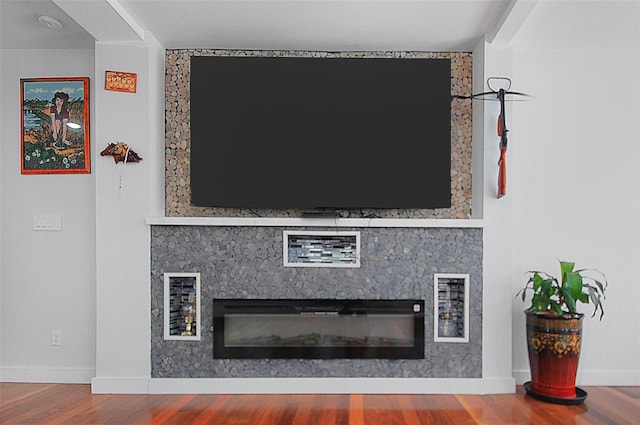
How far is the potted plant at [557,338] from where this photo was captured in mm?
3369

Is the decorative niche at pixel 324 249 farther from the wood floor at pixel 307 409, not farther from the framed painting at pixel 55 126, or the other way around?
the framed painting at pixel 55 126

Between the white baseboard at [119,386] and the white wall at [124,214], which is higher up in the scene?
the white wall at [124,214]

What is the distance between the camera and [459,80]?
155 inches

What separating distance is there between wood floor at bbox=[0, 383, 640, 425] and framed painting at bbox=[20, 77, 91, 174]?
1556 millimetres

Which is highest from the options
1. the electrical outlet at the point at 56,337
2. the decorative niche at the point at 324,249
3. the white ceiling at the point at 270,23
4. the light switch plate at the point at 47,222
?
the white ceiling at the point at 270,23

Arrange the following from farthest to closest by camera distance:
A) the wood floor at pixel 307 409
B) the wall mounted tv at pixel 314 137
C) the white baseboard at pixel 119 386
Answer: the wall mounted tv at pixel 314 137
the white baseboard at pixel 119 386
the wood floor at pixel 307 409

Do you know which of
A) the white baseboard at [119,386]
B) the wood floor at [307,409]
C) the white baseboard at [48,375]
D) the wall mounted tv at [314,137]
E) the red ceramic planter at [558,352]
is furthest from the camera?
the white baseboard at [48,375]

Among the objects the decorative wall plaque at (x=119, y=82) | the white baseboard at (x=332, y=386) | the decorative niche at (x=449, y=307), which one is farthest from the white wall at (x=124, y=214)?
the decorative niche at (x=449, y=307)

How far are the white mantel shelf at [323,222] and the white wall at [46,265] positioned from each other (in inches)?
28.9

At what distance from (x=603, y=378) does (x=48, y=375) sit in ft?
12.7

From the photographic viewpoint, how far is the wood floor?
9.96ft

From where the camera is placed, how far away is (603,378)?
3857 millimetres

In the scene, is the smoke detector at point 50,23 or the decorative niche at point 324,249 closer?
the smoke detector at point 50,23

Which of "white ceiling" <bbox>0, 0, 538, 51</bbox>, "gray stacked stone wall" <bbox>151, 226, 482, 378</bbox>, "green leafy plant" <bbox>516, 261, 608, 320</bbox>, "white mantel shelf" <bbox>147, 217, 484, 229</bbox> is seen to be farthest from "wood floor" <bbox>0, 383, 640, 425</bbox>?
"white ceiling" <bbox>0, 0, 538, 51</bbox>
